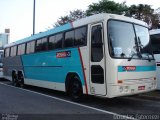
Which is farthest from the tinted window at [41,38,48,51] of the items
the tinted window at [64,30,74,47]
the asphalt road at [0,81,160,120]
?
the asphalt road at [0,81,160,120]

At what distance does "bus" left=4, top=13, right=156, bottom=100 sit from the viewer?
33.6 ft

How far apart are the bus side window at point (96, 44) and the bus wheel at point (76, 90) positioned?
1529 mm

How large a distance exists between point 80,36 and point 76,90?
7.15 feet

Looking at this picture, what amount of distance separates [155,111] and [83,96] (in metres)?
A: 3.33

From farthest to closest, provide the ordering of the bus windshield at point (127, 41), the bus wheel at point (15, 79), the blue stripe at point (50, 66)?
the bus wheel at point (15, 79) < the blue stripe at point (50, 66) < the bus windshield at point (127, 41)

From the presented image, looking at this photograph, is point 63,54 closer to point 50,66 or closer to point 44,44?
point 50,66

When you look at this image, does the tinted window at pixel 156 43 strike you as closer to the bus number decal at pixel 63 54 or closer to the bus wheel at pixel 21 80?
the bus number decal at pixel 63 54

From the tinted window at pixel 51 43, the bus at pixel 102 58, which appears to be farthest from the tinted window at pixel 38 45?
the bus at pixel 102 58

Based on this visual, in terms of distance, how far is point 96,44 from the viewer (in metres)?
10.9

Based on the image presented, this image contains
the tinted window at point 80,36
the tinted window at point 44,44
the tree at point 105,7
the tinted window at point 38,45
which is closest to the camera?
the tinted window at point 80,36

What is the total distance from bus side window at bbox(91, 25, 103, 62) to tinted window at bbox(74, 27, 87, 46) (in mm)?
620

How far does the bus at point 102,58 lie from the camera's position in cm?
1024

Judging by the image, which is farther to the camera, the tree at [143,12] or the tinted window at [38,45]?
the tree at [143,12]

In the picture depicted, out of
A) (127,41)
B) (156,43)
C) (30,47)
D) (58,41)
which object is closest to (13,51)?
(30,47)
